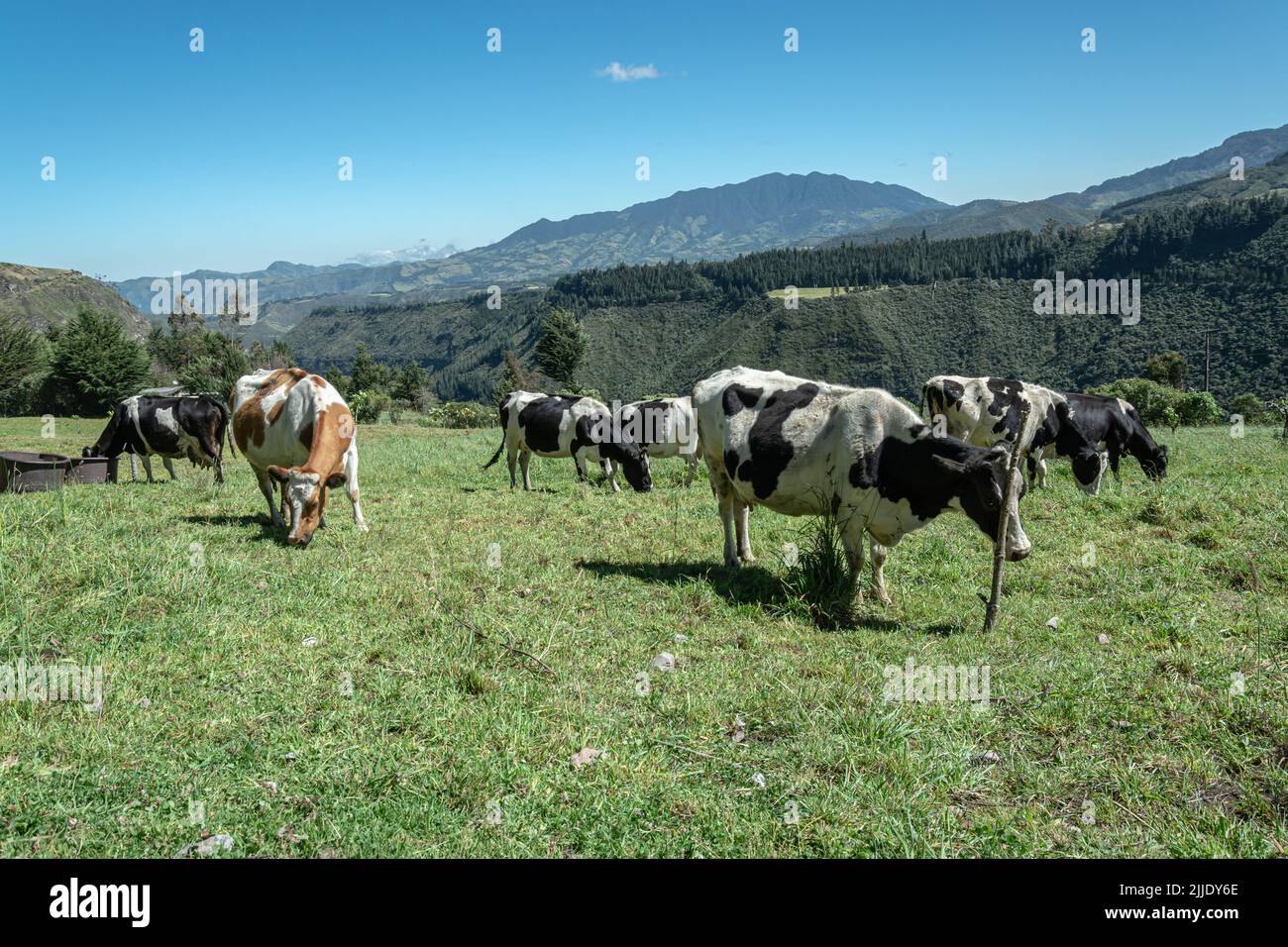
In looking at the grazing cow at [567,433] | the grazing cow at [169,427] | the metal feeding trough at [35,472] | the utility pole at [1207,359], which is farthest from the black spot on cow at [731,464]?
the utility pole at [1207,359]

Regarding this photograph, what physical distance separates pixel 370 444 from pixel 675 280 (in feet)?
572

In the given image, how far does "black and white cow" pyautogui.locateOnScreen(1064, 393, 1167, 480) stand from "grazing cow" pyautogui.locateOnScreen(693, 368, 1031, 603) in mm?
10541

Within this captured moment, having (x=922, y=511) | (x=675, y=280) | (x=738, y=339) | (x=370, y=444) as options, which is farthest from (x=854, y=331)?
(x=922, y=511)

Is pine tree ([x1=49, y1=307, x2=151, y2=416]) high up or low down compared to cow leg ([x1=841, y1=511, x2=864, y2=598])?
up

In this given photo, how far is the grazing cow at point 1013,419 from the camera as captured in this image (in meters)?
15.9

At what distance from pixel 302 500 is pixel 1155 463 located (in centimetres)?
1771

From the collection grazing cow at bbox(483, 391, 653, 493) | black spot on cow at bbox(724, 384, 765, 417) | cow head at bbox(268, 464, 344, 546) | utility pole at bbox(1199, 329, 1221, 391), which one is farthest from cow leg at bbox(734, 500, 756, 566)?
utility pole at bbox(1199, 329, 1221, 391)

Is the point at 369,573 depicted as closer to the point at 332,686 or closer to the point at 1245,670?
the point at 332,686

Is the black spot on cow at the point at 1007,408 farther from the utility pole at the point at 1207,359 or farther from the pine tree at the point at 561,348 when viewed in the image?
the utility pole at the point at 1207,359

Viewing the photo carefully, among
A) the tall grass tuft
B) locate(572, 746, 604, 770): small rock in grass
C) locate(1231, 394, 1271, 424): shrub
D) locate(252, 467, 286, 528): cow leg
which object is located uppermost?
locate(1231, 394, 1271, 424): shrub

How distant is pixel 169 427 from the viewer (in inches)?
684

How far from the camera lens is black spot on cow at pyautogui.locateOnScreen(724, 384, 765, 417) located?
9664mm

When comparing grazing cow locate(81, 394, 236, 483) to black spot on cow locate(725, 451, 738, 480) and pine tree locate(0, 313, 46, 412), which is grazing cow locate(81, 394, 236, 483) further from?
pine tree locate(0, 313, 46, 412)
